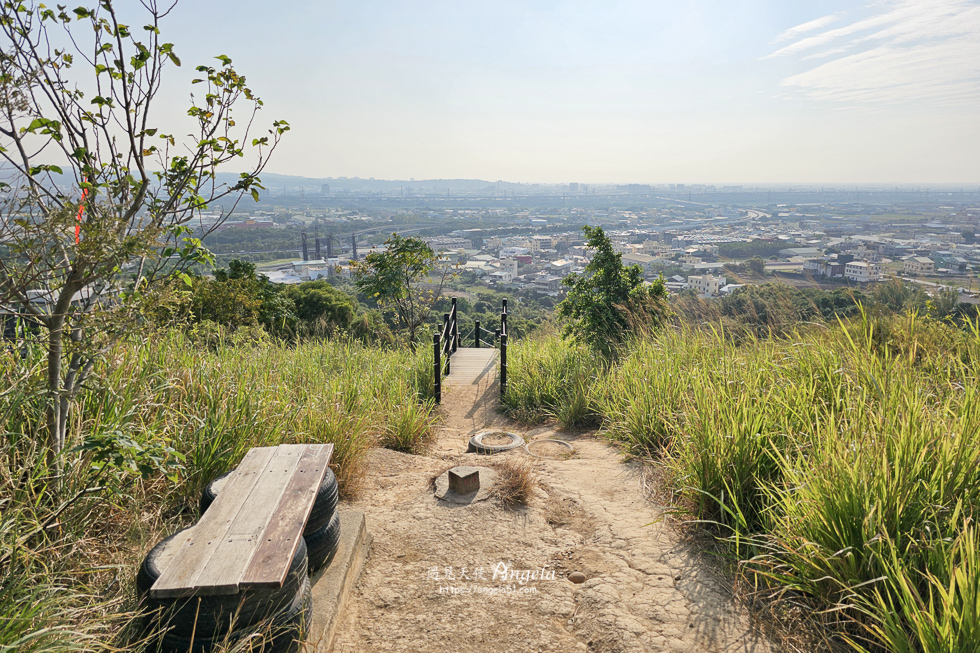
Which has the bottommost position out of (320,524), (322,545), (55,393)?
(322,545)

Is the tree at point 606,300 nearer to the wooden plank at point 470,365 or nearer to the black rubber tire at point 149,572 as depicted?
the wooden plank at point 470,365

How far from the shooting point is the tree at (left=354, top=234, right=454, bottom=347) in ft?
40.7

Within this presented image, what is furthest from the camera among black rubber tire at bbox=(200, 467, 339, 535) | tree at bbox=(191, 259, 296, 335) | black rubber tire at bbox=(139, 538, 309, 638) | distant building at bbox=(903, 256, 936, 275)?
tree at bbox=(191, 259, 296, 335)

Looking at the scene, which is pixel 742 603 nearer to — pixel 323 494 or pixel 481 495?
pixel 481 495

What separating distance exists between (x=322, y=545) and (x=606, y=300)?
590 cm

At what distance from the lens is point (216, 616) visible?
196cm

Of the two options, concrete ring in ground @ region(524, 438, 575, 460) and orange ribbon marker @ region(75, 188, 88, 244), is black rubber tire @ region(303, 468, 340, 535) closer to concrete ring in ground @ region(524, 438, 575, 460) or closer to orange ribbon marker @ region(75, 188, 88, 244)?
orange ribbon marker @ region(75, 188, 88, 244)

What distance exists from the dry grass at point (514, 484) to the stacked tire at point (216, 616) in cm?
182

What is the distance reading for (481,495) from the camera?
12.6 feet

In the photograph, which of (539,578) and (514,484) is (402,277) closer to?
(514,484)

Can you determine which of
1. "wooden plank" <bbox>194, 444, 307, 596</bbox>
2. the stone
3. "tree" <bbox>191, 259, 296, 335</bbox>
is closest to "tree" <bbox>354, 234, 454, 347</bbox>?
"tree" <bbox>191, 259, 296, 335</bbox>

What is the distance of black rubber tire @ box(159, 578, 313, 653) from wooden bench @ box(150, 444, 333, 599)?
0.22 meters

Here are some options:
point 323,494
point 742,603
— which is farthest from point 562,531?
point 323,494

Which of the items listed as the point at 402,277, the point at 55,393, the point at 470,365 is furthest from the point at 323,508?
the point at 402,277
